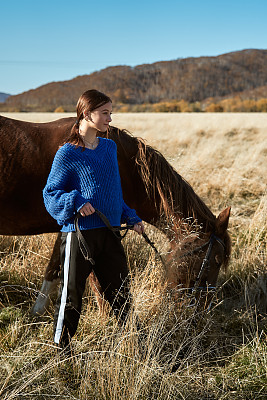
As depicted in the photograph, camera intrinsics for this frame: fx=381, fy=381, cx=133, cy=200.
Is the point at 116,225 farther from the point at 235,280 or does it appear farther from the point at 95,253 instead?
the point at 235,280

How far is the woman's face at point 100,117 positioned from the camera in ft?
7.34

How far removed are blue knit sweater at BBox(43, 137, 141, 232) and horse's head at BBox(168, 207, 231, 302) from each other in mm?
961

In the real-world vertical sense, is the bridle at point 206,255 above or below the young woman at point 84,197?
below

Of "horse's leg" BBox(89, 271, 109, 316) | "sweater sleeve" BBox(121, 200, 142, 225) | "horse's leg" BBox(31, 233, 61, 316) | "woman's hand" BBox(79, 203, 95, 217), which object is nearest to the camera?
"woman's hand" BBox(79, 203, 95, 217)

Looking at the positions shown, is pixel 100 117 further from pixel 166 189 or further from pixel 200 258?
pixel 200 258

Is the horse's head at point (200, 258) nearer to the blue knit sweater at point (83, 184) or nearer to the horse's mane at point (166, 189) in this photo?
the horse's mane at point (166, 189)

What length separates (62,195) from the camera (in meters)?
2.15

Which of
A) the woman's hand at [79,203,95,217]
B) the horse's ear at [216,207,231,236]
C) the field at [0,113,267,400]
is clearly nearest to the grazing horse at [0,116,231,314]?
the horse's ear at [216,207,231,236]

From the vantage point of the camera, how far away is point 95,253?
2.35 metres

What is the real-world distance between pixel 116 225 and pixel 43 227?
3.73 ft

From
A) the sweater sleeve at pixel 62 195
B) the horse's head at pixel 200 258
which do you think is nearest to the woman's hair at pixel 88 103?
the sweater sleeve at pixel 62 195

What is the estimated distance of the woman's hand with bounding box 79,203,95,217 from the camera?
2.11 meters

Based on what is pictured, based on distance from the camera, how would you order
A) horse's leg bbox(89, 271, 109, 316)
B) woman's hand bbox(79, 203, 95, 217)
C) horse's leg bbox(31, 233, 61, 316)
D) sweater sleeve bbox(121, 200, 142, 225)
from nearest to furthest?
woman's hand bbox(79, 203, 95, 217) < sweater sleeve bbox(121, 200, 142, 225) < horse's leg bbox(89, 271, 109, 316) < horse's leg bbox(31, 233, 61, 316)

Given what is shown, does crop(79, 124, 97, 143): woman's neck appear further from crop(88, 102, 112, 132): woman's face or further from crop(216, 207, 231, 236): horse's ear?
crop(216, 207, 231, 236): horse's ear
